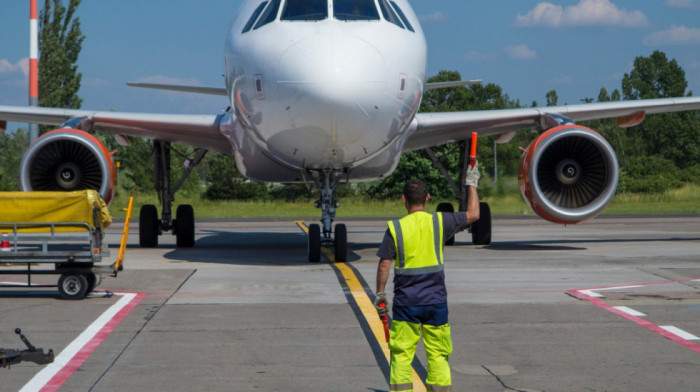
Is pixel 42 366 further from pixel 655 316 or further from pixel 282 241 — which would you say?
pixel 282 241

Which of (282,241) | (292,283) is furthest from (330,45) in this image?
(282,241)

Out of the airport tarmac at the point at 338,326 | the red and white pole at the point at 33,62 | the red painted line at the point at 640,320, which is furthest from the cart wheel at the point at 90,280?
the red and white pole at the point at 33,62

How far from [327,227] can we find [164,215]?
529 centimetres

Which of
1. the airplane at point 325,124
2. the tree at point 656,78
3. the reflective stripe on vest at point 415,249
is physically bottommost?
the reflective stripe on vest at point 415,249

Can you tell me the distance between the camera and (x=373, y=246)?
1686 centimetres

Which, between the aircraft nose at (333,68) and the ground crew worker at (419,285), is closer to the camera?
the ground crew worker at (419,285)

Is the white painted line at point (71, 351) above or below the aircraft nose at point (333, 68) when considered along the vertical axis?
below

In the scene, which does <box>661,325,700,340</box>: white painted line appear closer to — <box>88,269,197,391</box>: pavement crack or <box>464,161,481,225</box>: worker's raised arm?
<box>464,161,481,225</box>: worker's raised arm

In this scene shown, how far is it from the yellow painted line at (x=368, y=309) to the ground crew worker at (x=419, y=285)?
527 millimetres

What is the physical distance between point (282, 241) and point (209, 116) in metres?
4.62

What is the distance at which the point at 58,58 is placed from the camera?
4700 centimetres

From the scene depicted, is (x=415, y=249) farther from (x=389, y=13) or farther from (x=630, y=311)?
(x=389, y=13)

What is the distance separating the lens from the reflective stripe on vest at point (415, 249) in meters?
5.05

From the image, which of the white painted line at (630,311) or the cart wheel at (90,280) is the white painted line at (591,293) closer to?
the white painted line at (630,311)
